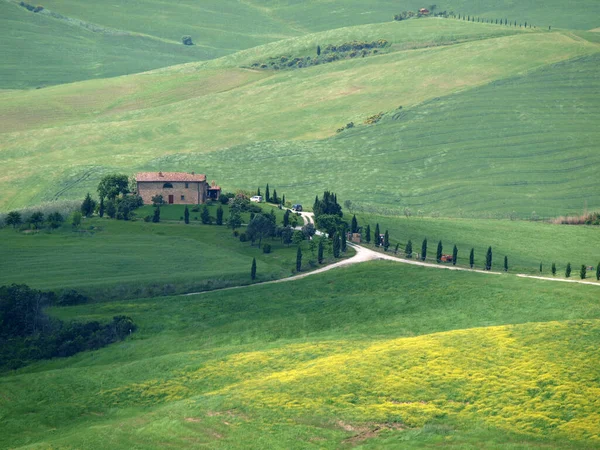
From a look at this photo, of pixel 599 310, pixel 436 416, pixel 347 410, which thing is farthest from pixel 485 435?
pixel 599 310

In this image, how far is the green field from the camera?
135625mm

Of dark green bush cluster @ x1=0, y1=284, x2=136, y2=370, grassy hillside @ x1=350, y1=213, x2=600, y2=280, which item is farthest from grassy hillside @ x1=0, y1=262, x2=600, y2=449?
grassy hillside @ x1=350, y1=213, x2=600, y2=280

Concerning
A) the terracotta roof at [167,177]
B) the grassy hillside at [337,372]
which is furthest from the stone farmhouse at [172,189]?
the grassy hillside at [337,372]

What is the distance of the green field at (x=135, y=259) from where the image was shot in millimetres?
135625

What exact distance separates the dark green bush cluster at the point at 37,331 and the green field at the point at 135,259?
27.5ft

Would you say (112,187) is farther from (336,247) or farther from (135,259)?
(336,247)

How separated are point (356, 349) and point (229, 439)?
24.1m

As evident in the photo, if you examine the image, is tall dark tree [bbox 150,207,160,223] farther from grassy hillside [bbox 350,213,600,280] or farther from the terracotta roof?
grassy hillside [bbox 350,213,600,280]

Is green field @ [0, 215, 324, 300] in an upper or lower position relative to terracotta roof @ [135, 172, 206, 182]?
lower

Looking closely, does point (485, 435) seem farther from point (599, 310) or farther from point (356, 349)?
point (599, 310)

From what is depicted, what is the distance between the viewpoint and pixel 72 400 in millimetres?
97312

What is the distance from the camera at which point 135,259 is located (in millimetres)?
146125

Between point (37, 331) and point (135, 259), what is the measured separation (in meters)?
26.5

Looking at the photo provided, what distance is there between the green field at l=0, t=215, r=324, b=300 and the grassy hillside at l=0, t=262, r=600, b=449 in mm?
5205
